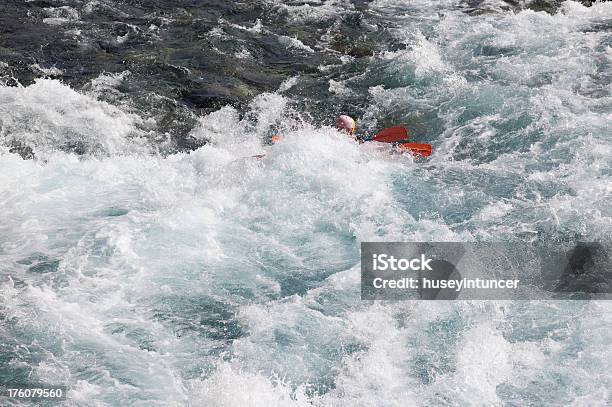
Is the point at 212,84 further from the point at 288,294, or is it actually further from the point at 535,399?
the point at 535,399

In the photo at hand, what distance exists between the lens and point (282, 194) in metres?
8.80

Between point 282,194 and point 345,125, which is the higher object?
point 345,125

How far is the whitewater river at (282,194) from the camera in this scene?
6.41 m

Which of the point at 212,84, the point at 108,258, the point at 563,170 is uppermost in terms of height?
the point at 212,84

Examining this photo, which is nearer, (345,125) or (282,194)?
(282,194)

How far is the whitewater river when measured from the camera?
6406 mm

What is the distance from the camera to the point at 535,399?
6.07 meters

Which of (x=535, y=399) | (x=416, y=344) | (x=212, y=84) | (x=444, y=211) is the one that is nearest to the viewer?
(x=535, y=399)

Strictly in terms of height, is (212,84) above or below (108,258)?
above

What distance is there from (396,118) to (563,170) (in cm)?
282

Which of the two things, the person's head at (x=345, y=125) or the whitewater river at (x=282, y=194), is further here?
the person's head at (x=345, y=125)

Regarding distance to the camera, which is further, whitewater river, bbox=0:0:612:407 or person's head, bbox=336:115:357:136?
person's head, bbox=336:115:357:136

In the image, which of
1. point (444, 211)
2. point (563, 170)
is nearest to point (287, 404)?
point (444, 211)

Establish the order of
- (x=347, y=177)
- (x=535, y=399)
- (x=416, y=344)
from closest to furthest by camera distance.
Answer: (x=535, y=399), (x=416, y=344), (x=347, y=177)
